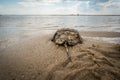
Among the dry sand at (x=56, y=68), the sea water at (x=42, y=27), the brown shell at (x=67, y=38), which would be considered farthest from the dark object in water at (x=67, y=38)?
the sea water at (x=42, y=27)

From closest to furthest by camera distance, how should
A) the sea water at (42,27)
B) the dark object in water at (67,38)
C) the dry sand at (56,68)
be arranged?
the dry sand at (56,68)
the dark object in water at (67,38)
the sea water at (42,27)

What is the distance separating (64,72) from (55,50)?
2.44 meters

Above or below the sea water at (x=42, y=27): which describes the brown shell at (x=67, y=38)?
Answer: above

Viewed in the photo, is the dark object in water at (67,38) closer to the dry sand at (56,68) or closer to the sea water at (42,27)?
the dry sand at (56,68)

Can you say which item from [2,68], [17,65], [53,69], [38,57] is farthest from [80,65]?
[2,68]

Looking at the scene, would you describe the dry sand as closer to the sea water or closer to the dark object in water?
the dark object in water

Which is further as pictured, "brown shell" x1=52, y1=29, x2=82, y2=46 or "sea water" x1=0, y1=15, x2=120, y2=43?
"sea water" x1=0, y1=15, x2=120, y2=43

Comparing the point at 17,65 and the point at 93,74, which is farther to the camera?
the point at 17,65

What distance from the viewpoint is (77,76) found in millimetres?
3357

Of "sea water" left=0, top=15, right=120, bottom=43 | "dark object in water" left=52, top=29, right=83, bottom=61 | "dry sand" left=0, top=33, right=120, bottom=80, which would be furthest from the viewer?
"sea water" left=0, top=15, right=120, bottom=43

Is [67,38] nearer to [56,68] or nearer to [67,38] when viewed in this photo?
[67,38]

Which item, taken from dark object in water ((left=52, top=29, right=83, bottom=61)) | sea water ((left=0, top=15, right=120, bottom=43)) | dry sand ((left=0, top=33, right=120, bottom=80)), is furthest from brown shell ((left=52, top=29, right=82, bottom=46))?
sea water ((left=0, top=15, right=120, bottom=43))

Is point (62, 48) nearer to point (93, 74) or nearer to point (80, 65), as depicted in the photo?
point (80, 65)

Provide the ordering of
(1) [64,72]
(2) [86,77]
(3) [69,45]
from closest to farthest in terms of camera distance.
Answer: (2) [86,77], (1) [64,72], (3) [69,45]
